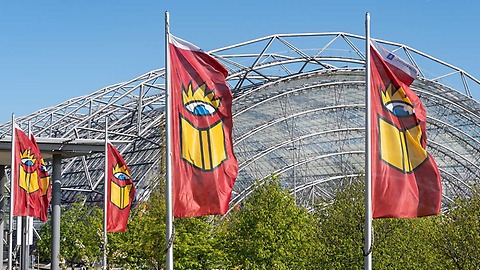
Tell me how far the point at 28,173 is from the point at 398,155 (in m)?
16.2

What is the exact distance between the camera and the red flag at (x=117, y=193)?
1156 inches

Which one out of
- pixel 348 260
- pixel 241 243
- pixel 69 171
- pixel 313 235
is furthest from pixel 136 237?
pixel 69 171

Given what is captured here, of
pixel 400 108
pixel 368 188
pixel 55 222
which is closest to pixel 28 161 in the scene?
pixel 55 222

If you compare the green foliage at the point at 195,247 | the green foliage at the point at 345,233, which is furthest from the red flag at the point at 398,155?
the green foliage at the point at 195,247

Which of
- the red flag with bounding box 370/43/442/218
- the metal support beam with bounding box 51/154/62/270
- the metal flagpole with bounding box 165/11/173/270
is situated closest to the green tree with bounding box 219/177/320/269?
the metal support beam with bounding box 51/154/62/270

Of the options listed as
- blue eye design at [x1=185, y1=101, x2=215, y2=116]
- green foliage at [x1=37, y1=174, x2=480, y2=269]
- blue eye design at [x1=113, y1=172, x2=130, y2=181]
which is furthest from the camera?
green foliage at [x1=37, y1=174, x2=480, y2=269]

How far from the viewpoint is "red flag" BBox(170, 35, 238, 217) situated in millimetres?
15570

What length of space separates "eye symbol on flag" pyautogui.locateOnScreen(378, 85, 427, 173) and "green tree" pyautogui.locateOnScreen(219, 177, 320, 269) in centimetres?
1722

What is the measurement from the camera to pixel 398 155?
16.1 meters

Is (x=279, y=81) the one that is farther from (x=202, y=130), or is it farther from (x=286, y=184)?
→ (x=202, y=130)

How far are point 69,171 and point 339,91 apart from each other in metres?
25.4

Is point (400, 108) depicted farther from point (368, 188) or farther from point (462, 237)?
point (462, 237)

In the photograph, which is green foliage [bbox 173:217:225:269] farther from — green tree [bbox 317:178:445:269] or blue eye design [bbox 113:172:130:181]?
blue eye design [bbox 113:172:130:181]

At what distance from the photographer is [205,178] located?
1556 cm
